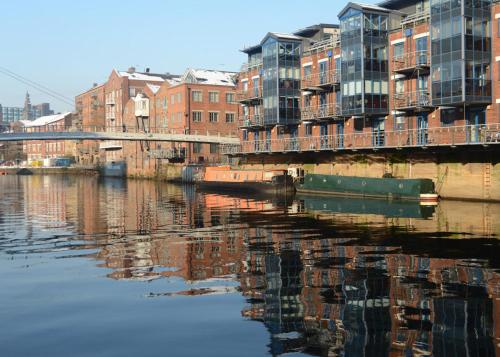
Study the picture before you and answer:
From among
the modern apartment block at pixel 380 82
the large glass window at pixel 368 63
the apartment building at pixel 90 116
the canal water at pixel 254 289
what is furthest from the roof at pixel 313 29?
the apartment building at pixel 90 116

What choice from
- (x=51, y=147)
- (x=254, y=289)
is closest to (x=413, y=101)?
(x=254, y=289)

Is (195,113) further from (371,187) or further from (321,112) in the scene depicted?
(371,187)

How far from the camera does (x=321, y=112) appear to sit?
60375 mm

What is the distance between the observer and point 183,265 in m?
19.3

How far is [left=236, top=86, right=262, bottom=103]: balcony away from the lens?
2817 inches

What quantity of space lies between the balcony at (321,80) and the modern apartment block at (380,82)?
0.11 meters

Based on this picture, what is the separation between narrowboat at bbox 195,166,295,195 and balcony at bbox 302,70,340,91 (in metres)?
9.84

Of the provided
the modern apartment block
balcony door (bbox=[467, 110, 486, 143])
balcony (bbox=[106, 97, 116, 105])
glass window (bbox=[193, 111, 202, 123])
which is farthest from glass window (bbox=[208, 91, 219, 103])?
balcony door (bbox=[467, 110, 486, 143])

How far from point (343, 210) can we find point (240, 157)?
39.2m

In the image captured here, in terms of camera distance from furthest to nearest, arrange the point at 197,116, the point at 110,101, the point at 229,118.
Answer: the point at 110,101
the point at 229,118
the point at 197,116

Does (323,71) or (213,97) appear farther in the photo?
(213,97)

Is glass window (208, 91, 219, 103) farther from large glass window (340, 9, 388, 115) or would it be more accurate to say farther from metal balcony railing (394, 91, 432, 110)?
metal balcony railing (394, 91, 432, 110)

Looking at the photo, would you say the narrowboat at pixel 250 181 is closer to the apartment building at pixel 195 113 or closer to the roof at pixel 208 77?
the apartment building at pixel 195 113

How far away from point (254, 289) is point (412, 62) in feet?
128
